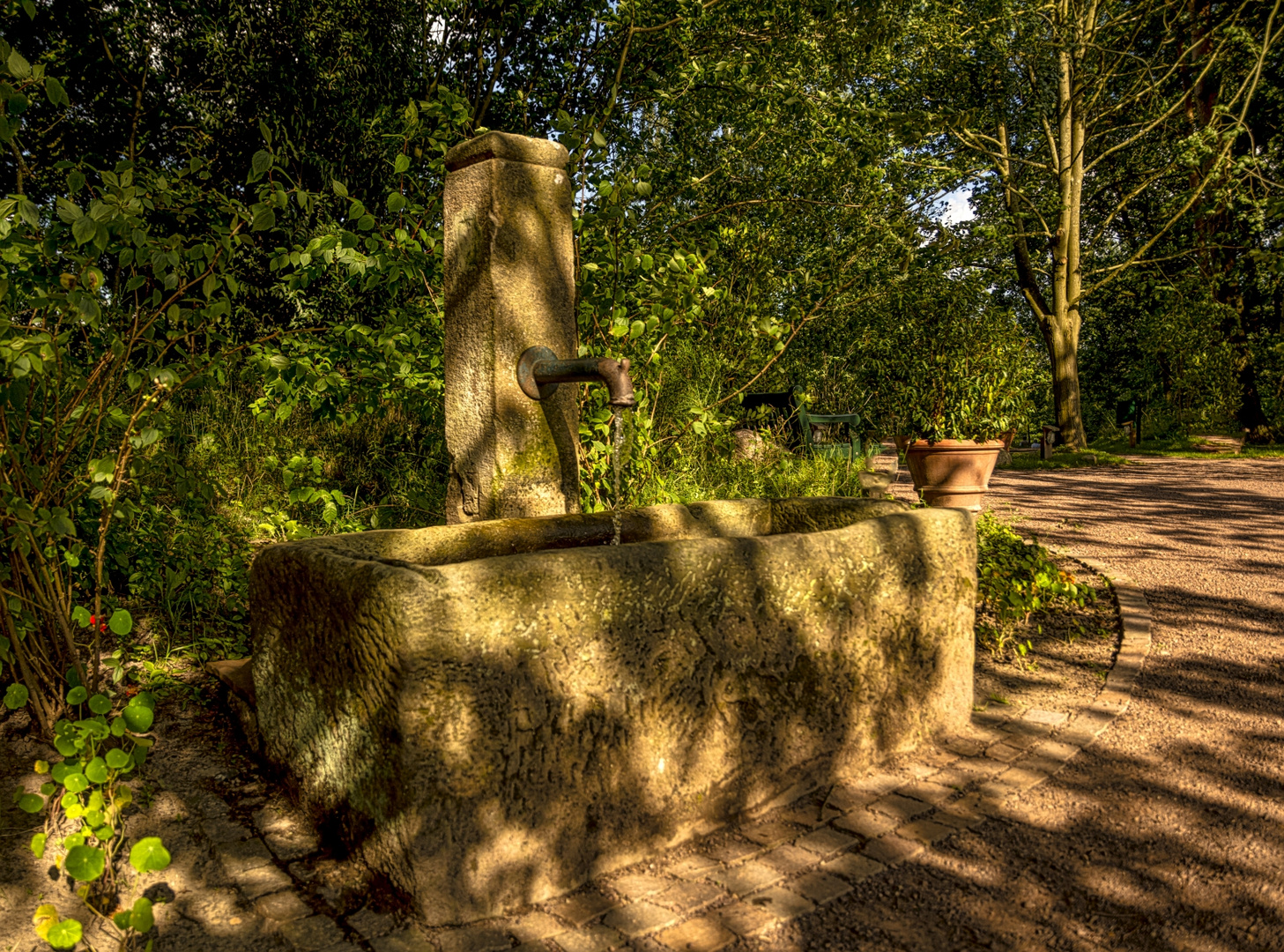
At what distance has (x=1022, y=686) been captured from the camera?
3451mm

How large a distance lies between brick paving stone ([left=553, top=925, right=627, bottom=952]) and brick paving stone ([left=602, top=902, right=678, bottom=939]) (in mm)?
21

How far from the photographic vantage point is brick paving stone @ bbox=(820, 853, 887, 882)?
6.76 feet

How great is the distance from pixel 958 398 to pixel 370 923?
17.8ft

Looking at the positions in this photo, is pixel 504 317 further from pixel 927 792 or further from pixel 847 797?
pixel 927 792

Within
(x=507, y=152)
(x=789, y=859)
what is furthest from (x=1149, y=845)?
(x=507, y=152)

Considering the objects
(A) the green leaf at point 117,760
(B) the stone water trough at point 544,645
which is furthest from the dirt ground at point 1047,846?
(A) the green leaf at point 117,760

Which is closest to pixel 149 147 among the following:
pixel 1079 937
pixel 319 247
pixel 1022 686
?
pixel 319 247

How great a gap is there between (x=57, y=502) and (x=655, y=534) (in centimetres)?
201

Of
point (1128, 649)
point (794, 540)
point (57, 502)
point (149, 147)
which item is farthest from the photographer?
point (149, 147)

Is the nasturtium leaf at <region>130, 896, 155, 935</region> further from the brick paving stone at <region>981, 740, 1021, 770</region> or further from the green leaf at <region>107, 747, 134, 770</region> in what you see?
the brick paving stone at <region>981, 740, 1021, 770</region>

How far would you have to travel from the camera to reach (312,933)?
1.81 m

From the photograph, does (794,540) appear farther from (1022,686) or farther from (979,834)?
(1022,686)

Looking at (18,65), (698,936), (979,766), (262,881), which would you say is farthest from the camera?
(979,766)

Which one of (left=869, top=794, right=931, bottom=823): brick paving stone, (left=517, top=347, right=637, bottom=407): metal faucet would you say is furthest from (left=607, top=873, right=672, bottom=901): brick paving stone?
(left=517, top=347, right=637, bottom=407): metal faucet
